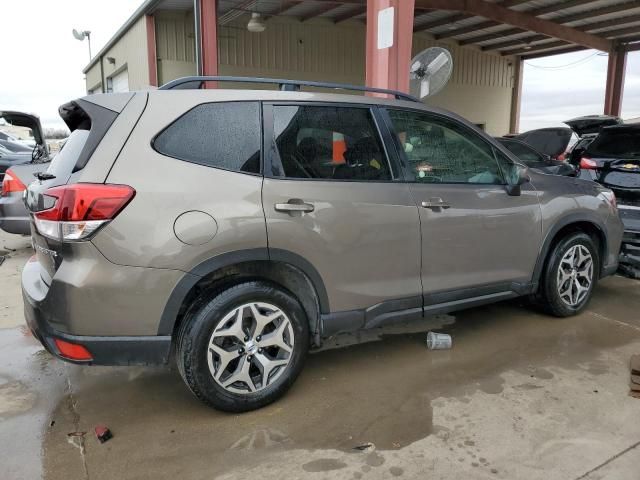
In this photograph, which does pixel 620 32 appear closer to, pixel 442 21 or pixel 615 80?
pixel 615 80

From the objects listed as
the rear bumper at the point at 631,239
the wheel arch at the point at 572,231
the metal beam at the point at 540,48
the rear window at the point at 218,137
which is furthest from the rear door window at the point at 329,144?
→ the metal beam at the point at 540,48

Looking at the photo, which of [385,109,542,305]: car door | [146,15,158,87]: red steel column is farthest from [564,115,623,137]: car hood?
[146,15,158,87]: red steel column

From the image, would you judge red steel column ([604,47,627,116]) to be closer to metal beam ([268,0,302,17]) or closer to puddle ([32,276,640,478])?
metal beam ([268,0,302,17])

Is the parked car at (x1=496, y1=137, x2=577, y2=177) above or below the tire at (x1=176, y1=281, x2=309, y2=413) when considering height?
above

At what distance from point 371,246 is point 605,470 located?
1.58 m

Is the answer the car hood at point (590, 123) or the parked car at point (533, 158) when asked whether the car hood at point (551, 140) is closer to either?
the parked car at point (533, 158)

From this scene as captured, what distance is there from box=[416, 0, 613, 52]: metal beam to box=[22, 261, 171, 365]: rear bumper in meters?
11.6

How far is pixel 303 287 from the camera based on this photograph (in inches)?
114

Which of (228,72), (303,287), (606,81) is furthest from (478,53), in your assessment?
(303,287)

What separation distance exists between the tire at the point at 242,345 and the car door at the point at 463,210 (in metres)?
1.00

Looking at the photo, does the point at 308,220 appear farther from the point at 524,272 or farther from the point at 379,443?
the point at 524,272

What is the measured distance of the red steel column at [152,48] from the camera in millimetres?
13719

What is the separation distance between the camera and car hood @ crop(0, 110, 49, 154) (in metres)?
6.02

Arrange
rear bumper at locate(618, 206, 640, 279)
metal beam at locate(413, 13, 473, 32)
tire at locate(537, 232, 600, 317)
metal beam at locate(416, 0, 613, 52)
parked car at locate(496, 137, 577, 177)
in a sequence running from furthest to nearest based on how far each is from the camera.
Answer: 1. metal beam at locate(413, 13, 473, 32)
2. metal beam at locate(416, 0, 613, 52)
3. parked car at locate(496, 137, 577, 177)
4. rear bumper at locate(618, 206, 640, 279)
5. tire at locate(537, 232, 600, 317)
